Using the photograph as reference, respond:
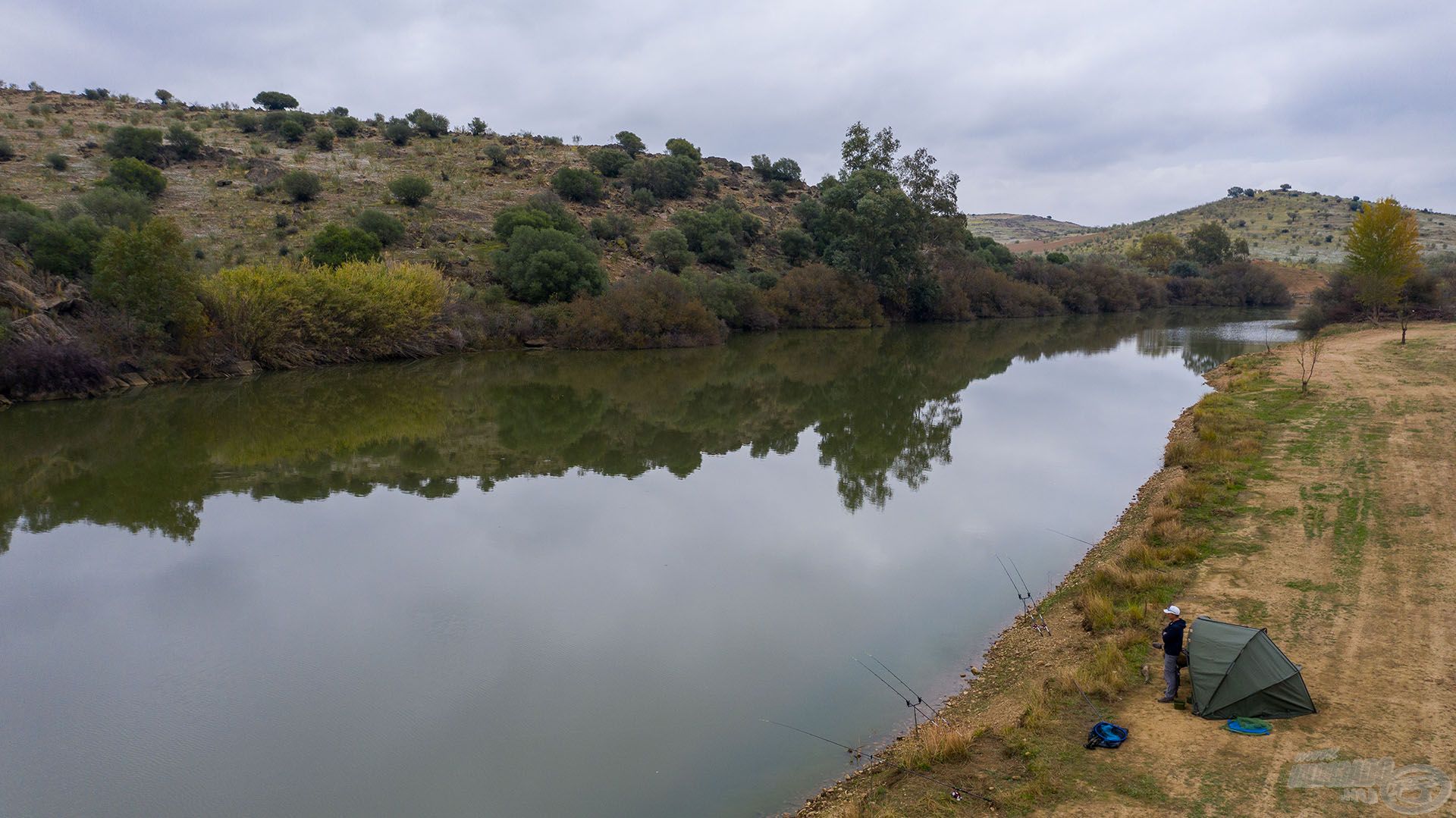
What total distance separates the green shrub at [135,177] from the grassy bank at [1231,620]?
4489cm

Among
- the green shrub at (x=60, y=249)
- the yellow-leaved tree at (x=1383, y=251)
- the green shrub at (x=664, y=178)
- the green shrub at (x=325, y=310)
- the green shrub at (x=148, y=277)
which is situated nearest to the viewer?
the green shrub at (x=148, y=277)

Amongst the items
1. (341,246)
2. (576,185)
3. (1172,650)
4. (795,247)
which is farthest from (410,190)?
(1172,650)

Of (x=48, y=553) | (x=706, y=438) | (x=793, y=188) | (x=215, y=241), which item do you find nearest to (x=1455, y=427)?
(x=706, y=438)

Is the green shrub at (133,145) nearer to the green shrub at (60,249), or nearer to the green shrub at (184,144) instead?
the green shrub at (184,144)

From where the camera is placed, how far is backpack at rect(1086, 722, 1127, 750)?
19.0ft

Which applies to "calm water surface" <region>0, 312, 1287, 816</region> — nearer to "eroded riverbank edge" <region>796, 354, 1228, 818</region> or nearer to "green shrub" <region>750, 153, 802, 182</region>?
"eroded riverbank edge" <region>796, 354, 1228, 818</region>

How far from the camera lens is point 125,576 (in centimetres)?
1036

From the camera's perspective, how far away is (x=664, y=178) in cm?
5419

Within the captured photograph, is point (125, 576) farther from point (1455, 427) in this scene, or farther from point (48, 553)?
point (1455, 427)

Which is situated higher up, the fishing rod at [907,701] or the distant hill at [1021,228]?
the distant hill at [1021,228]

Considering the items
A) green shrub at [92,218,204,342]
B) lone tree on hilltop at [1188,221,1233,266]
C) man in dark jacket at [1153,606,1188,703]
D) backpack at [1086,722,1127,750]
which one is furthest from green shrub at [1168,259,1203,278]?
backpack at [1086,722,1127,750]

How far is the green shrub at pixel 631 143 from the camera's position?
2549 inches

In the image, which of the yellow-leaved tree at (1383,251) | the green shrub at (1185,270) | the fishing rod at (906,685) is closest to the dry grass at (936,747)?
the fishing rod at (906,685)

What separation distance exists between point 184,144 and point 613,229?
25.4 meters
